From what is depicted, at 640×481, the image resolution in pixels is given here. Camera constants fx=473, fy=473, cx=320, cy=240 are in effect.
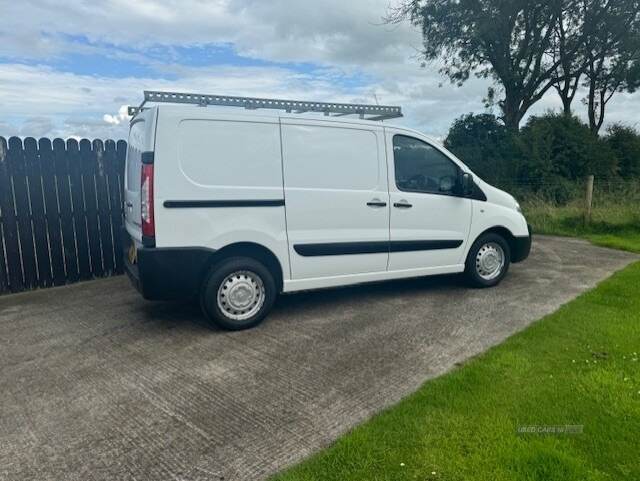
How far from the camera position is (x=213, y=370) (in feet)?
12.3

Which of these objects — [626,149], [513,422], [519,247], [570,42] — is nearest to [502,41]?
[570,42]

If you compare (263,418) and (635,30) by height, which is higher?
(635,30)

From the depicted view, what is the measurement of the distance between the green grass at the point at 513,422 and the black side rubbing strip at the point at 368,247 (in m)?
1.62

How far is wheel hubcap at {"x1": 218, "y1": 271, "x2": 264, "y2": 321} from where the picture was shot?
14.8ft

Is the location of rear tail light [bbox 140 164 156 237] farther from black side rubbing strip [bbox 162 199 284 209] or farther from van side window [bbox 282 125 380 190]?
van side window [bbox 282 125 380 190]

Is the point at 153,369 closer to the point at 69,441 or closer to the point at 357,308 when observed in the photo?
the point at 69,441

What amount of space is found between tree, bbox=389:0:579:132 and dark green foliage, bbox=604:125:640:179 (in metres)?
3.19

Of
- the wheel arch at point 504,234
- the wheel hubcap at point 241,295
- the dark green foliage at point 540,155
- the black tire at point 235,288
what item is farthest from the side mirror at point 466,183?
the dark green foliage at point 540,155

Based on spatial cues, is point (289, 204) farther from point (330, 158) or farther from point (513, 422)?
point (513, 422)

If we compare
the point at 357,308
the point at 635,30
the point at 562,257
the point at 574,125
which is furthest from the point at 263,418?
the point at 635,30

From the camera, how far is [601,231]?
1033 centimetres

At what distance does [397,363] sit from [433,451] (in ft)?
4.00

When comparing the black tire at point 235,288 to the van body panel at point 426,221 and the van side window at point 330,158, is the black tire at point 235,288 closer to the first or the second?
the van side window at point 330,158

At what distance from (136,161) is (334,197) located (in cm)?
199
